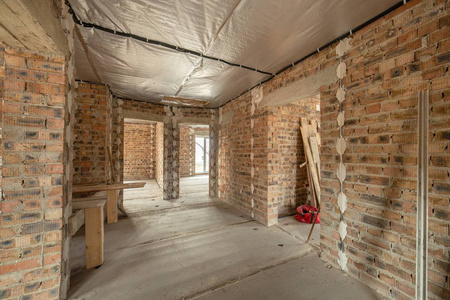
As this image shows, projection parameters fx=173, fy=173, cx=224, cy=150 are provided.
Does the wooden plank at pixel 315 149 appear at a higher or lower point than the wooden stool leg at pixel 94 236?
higher

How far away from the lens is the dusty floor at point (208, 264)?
158 cm

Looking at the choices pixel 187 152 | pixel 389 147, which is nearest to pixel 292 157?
pixel 389 147

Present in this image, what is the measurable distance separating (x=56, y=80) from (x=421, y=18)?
2932 millimetres

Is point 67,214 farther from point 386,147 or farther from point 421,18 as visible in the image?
point 421,18

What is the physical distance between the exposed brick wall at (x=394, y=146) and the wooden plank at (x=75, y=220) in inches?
104

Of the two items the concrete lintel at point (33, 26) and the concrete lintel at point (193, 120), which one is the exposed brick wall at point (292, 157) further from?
the concrete lintel at point (33, 26)

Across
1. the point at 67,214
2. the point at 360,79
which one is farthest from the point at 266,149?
the point at 67,214

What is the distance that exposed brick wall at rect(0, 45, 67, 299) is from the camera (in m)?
1.27

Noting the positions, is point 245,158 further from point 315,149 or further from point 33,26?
point 33,26

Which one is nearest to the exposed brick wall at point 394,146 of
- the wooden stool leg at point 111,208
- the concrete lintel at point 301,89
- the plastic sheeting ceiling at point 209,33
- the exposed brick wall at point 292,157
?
the concrete lintel at point 301,89

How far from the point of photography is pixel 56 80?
4.65ft

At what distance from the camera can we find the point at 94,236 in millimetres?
1940

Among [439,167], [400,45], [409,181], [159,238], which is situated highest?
[400,45]

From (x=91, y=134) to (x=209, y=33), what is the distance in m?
2.69
